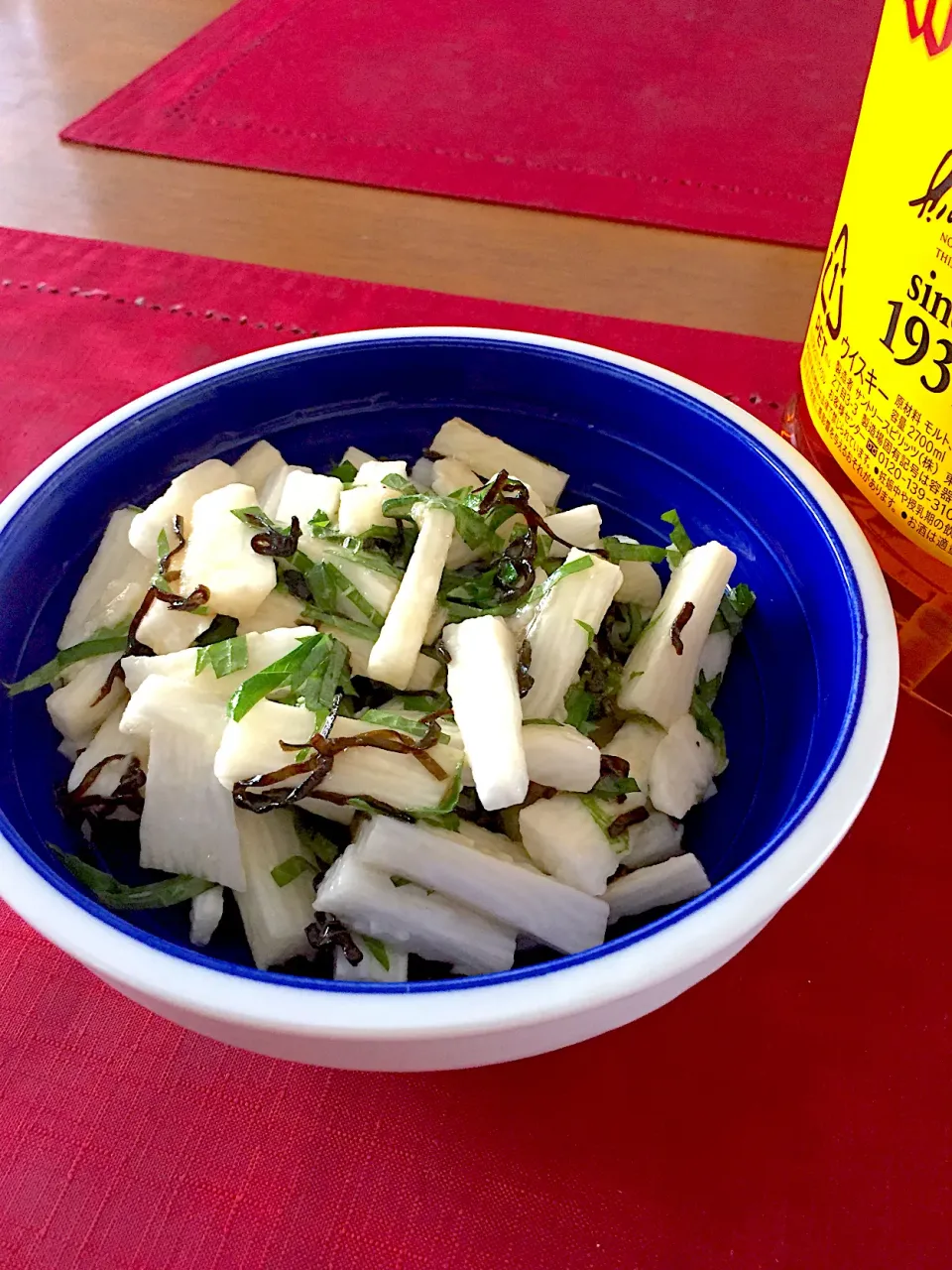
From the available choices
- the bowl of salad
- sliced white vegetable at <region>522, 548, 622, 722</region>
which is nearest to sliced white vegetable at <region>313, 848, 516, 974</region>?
the bowl of salad

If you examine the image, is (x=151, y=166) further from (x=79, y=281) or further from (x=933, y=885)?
(x=933, y=885)

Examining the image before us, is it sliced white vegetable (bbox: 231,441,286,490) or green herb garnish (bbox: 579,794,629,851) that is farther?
sliced white vegetable (bbox: 231,441,286,490)

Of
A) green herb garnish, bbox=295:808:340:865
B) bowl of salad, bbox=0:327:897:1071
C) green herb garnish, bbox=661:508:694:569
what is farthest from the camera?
green herb garnish, bbox=661:508:694:569

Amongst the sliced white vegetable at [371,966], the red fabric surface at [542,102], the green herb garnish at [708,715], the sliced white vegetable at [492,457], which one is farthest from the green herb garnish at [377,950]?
the red fabric surface at [542,102]

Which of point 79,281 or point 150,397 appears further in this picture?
point 79,281

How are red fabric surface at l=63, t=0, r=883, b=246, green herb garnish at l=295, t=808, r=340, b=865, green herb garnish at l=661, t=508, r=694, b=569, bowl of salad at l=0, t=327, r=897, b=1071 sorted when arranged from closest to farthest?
bowl of salad at l=0, t=327, r=897, b=1071 < green herb garnish at l=295, t=808, r=340, b=865 < green herb garnish at l=661, t=508, r=694, b=569 < red fabric surface at l=63, t=0, r=883, b=246

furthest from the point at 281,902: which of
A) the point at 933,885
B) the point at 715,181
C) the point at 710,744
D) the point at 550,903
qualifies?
the point at 715,181

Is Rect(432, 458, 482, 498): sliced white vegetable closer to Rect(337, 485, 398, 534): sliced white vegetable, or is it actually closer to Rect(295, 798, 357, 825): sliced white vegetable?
Rect(337, 485, 398, 534): sliced white vegetable

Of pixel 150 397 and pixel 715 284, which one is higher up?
pixel 150 397
